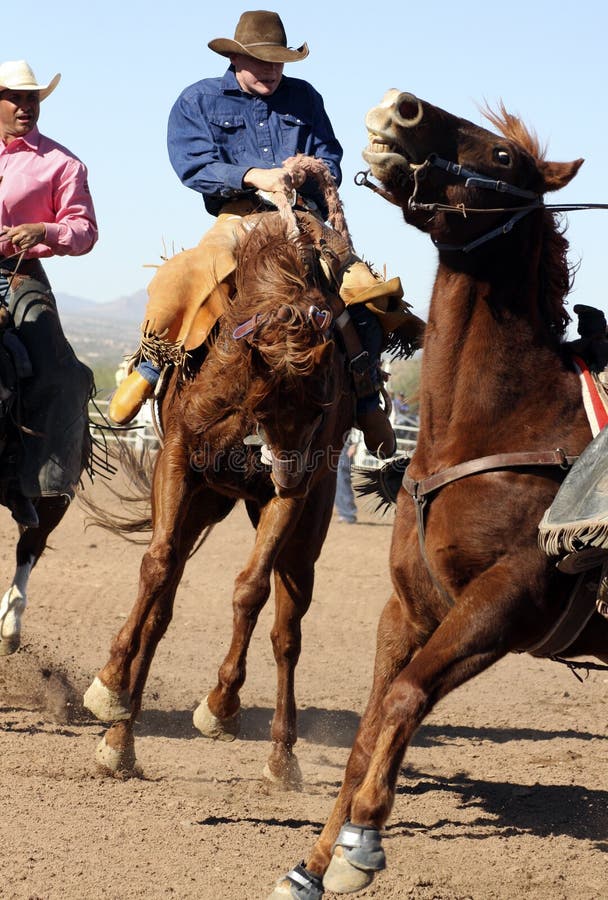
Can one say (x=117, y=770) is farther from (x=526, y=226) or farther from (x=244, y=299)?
(x=526, y=226)

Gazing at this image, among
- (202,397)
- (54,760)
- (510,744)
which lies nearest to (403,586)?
(202,397)

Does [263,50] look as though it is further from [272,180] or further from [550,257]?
[550,257]

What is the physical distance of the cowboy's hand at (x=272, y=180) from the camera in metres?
6.43

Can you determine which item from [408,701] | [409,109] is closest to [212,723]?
[408,701]

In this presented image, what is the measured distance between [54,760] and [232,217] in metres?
2.94

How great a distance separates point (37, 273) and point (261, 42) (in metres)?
1.90

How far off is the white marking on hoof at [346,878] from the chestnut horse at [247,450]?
1964 millimetres

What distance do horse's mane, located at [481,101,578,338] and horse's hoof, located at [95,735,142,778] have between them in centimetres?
288

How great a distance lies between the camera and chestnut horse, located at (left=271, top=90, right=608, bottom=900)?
13.7 ft

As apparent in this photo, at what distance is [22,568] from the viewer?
7.36m

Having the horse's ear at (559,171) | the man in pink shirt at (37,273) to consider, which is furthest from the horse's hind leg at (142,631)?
the horse's ear at (559,171)

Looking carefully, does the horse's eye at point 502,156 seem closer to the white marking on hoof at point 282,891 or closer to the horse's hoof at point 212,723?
the white marking on hoof at point 282,891

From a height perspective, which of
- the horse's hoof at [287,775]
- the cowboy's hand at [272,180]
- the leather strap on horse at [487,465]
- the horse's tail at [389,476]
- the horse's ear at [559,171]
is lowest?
the horse's hoof at [287,775]

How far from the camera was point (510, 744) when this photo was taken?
7348mm
